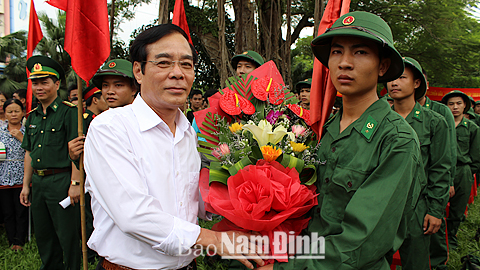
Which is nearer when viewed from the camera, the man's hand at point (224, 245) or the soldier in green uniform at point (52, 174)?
the man's hand at point (224, 245)

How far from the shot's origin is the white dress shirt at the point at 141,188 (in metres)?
1.40

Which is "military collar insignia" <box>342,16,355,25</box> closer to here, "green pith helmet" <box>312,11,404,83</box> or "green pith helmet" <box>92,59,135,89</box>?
"green pith helmet" <box>312,11,404,83</box>

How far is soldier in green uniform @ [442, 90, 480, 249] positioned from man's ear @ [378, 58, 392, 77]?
415 centimetres

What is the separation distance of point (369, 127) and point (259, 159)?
60 centimetres

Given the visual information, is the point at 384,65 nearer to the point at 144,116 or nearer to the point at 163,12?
the point at 144,116

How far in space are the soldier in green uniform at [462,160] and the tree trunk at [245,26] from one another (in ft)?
14.8

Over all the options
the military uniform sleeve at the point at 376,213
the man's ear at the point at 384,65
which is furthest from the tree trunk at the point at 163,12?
the military uniform sleeve at the point at 376,213

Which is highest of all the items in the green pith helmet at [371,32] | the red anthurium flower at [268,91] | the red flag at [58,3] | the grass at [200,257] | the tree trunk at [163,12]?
the tree trunk at [163,12]

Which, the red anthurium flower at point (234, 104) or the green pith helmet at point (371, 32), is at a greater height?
the green pith helmet at point (371, 32)

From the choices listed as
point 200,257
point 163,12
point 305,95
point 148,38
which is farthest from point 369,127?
point 163,12

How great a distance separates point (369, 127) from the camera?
5.16 ft

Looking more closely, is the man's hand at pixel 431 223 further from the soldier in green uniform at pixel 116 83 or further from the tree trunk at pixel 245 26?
the tree trunk at pixel 245 26

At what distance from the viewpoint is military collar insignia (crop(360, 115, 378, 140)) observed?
1.55 metres

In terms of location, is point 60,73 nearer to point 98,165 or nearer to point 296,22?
point 98,165
